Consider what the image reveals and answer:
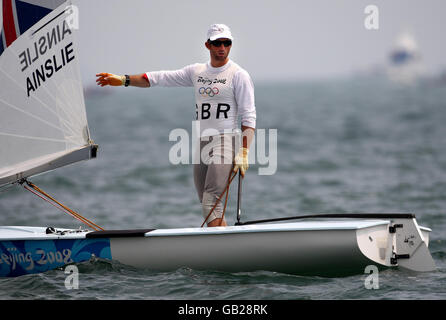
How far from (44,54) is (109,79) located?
2.14 feet

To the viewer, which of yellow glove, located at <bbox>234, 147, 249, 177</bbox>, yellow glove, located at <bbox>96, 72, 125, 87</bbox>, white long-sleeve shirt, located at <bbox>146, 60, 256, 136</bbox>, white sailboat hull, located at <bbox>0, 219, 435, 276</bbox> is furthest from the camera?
yellow glove, located at <bbox>96, 72, 125, 87</bbox>

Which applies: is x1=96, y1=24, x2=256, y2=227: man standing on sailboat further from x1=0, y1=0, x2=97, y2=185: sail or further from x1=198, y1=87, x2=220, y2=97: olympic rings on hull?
x1=0, y1=0, x2=97, y2=185: sail

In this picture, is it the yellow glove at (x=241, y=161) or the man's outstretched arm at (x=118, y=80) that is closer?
the yellow glove at (x=241, y=161)

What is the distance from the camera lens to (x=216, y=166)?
6527 mm

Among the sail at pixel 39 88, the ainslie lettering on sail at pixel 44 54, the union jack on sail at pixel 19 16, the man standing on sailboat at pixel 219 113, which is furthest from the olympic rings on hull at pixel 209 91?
the union jack on sail at pixel 19 16

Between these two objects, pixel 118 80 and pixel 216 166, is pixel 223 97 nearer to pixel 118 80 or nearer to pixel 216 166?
pixel 216 166

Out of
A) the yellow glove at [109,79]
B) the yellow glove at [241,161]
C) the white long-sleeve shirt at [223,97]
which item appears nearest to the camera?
the yellow glove at [241,161]

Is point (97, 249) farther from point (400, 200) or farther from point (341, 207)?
point (400, 200)

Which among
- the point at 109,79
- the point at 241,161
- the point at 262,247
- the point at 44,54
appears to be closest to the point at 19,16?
the point at 44,54

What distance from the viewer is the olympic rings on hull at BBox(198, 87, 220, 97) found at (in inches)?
257

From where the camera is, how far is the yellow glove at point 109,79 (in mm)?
6848

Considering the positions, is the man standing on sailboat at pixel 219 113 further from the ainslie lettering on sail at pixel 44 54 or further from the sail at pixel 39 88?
the ainslie lettering on sail at pixel 44 54

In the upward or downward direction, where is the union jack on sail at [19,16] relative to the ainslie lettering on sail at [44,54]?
upward

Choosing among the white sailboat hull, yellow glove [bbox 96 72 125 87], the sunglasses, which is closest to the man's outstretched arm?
yellow glove [bbox 96 72 125 87]
